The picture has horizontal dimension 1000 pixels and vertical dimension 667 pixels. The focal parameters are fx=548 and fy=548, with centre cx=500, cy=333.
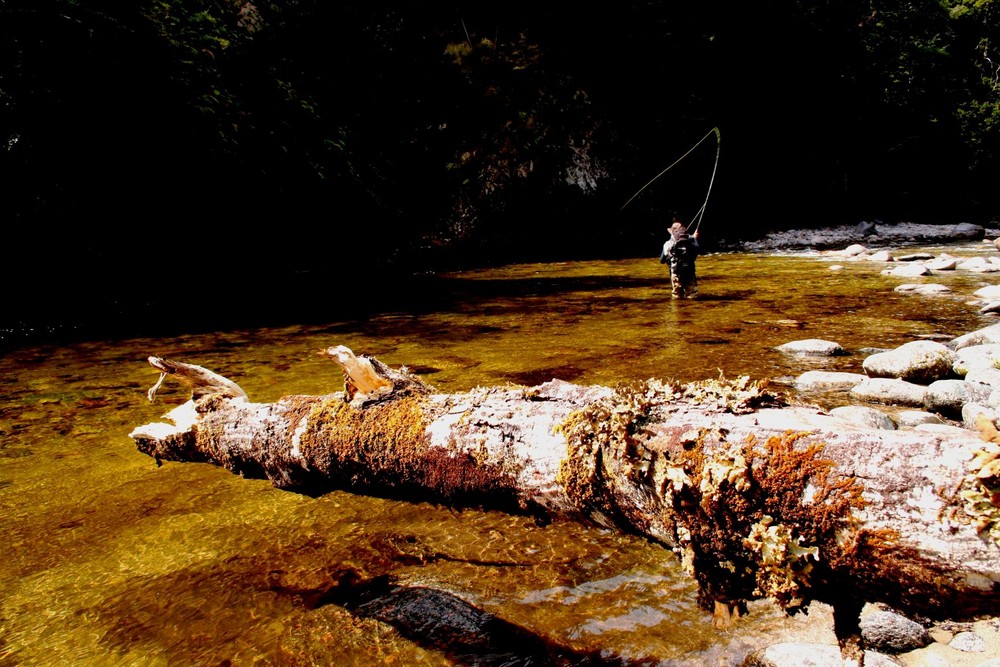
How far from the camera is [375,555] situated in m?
2.42

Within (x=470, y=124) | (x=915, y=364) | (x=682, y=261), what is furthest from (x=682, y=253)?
(x=470, y=124)

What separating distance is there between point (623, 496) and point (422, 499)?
856mm

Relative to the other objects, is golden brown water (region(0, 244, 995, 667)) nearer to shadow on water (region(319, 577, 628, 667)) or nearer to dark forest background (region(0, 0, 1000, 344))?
shadow on water (region(319, 577, 628, 667))

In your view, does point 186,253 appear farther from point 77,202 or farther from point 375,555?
point 375,555

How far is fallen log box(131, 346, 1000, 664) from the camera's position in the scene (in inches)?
40.6

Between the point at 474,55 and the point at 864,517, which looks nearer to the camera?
the point at 864,517

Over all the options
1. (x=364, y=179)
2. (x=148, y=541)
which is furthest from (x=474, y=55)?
(x=148, y=541)

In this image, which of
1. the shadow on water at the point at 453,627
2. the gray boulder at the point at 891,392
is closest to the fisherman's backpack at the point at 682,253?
the gray boulder at the point at 891,392

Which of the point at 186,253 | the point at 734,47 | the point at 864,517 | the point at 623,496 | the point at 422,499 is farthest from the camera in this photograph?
the point at 734,47

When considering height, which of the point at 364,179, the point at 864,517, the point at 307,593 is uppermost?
the point at 364,179

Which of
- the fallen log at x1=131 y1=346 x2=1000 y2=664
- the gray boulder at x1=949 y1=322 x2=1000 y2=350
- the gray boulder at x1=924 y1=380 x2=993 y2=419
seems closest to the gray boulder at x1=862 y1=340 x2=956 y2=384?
the gray boulder at x1=924 y1=380 x2=993 y2=419

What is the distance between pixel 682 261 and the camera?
8.37 metres

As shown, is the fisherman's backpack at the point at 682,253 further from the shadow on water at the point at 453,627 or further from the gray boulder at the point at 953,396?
the shadow on water at the point at 453,627

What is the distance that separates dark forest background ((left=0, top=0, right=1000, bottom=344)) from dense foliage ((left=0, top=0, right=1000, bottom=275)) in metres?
0.05
